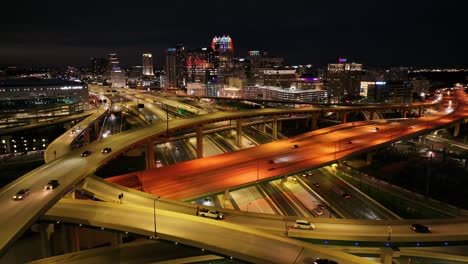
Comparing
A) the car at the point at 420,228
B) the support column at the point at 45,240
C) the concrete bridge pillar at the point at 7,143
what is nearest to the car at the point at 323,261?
the car at the point at 420,228

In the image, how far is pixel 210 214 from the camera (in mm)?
23047

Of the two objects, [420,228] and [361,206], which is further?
[361,206]

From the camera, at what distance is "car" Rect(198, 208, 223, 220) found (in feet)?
75.1

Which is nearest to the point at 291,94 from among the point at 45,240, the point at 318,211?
the point at 318,211

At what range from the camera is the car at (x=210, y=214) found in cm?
2289

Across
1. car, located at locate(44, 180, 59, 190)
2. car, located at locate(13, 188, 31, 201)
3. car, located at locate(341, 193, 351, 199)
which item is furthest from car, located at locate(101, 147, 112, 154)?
car, located at locate(341, 193, 351, 199)

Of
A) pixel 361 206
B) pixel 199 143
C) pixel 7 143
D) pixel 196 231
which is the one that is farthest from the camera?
pixel 7 143

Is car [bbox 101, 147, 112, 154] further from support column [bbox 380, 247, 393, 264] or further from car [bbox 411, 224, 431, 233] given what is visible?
car [bbox 411, 224, 431, 233]

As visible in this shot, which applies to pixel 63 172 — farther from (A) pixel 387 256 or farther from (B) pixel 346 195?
(B) pixel 346 195

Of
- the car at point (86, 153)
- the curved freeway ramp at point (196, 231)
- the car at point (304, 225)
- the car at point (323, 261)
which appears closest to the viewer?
the car at point (323, 261)

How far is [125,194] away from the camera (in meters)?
25.9

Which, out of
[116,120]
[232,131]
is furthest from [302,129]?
[116,120]

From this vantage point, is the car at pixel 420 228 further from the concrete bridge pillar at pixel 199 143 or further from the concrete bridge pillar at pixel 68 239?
the concrete bridge pillar at pixel 199 143

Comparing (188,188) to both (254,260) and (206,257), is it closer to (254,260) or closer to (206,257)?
(206,257)
